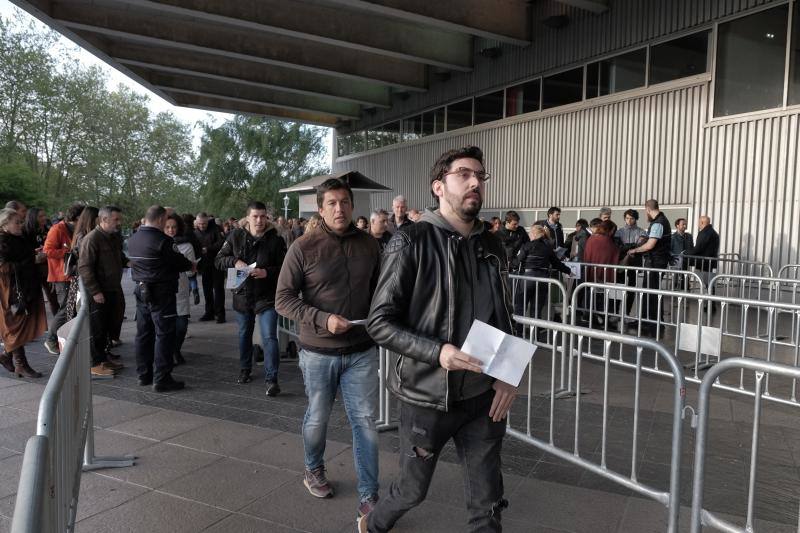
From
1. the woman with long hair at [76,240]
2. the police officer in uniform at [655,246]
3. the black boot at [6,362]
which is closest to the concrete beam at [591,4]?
the police officer in uniform at [655,246]

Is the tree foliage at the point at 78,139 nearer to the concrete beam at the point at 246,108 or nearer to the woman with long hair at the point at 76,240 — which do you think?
the concrete beam at the point at 246,108

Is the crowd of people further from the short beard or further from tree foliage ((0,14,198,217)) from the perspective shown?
tree foliage ((0,14,198,217))

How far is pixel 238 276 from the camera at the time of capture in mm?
5742

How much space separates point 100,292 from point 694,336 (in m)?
6.33

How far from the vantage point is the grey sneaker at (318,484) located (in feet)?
11.6

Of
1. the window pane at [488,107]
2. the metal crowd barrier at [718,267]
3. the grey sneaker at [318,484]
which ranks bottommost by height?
the grey sneaker at [318,484]

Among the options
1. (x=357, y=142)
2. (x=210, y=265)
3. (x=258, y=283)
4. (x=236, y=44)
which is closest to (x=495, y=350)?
(x=258, y=283)

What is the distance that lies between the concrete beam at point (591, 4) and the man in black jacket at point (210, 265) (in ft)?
32.5

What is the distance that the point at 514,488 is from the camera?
3.69m

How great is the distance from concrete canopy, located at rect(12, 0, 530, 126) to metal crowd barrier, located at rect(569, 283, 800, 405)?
9.53 metres

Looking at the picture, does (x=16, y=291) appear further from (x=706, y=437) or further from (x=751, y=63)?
(x=751, y=63)

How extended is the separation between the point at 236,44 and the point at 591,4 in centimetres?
1042

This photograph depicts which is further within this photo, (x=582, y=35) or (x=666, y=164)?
(x=582, y=35)

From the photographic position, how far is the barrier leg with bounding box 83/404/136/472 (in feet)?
12.8
